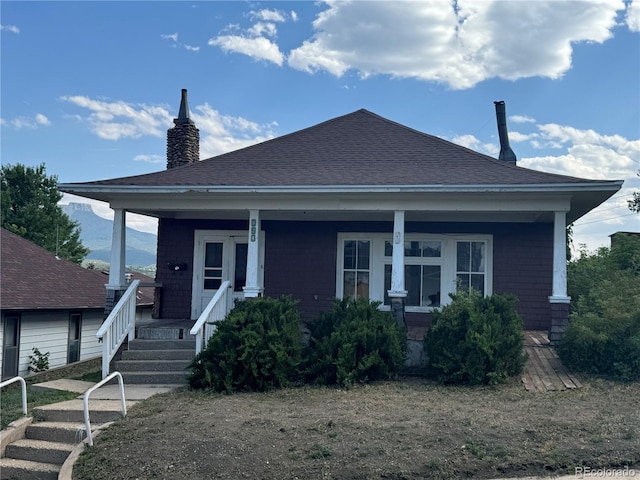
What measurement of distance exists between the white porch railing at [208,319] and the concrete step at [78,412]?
1.52 metres

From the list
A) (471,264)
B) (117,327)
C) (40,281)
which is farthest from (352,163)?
(40,281)

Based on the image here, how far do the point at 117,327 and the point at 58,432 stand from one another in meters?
2.73

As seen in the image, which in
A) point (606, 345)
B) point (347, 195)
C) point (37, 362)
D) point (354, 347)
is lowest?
point (37, 362)

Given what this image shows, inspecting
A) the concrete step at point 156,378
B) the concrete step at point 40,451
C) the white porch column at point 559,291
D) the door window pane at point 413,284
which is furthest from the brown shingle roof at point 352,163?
the concrete step at point 40,451

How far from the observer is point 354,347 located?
8.31 meters

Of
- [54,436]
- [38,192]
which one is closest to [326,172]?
[54,436]

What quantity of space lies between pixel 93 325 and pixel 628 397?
55.0 feet

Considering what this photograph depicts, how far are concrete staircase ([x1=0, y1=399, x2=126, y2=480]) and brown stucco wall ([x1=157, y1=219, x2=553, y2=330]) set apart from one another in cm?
482

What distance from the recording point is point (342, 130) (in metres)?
13.0

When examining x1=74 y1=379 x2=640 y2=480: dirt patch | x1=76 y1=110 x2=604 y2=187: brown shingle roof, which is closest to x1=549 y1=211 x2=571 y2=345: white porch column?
x1=76 y1=110 x2=604 y2=187: brown shingle roof

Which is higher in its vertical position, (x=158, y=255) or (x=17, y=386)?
(x=158, y=255)

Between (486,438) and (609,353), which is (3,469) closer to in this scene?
(486,438)

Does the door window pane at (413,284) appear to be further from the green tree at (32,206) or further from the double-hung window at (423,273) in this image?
the green tree at (32,206)

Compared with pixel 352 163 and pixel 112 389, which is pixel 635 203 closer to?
pixel 352 163
